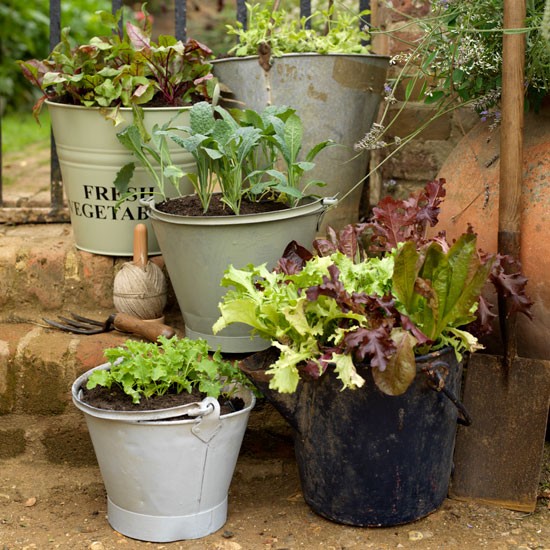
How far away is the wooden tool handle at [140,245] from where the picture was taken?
104 inches

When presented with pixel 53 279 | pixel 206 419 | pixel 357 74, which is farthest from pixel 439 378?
pixel 53 279

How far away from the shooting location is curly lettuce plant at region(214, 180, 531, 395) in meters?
1.88

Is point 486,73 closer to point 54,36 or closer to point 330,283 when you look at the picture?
point 330,283

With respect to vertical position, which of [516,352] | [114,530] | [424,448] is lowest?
[114,530]

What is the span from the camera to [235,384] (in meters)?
2.24

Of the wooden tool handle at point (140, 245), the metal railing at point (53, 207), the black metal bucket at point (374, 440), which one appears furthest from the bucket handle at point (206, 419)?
the metal railing at point (53, 207)

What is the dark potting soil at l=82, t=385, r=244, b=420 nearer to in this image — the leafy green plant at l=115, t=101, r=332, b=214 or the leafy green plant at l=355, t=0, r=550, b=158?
the leafy green plant at l=115, t=101, r=332, b=214

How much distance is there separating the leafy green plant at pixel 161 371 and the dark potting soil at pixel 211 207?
0.41 meters

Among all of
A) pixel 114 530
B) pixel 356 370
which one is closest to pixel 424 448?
pixel 356 370

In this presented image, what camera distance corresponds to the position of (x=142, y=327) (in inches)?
99.5

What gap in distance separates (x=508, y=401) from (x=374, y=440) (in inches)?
16.4

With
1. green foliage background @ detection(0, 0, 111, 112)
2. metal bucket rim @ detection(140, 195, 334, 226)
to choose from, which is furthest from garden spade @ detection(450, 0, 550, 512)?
green foliage background @ detection(0, 0, 111, 112)

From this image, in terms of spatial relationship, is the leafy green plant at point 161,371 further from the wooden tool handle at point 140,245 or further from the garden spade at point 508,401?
the garden spade at point 508,401

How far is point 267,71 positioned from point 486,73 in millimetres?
667
